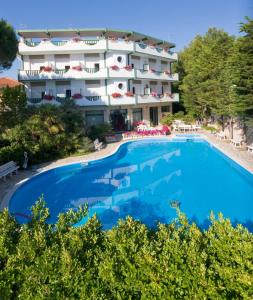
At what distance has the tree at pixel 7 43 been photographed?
1991 cm

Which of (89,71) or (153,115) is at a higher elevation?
(89,71)

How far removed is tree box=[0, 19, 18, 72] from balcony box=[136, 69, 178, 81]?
1688 centimetres

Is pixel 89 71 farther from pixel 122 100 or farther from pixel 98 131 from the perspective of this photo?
pixel 98 131

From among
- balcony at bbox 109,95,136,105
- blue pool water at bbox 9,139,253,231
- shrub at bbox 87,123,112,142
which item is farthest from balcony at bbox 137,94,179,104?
blue pool water at bbox 9,139,253,231

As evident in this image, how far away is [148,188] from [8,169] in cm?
826

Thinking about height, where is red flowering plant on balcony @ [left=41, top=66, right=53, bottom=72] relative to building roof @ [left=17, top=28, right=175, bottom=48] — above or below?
below

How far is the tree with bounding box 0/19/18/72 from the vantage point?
65.3ft

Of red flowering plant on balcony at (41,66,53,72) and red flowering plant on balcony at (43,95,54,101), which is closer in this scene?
red flowering plant on balcony at (43,95,54,101)

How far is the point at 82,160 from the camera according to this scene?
20812 mm

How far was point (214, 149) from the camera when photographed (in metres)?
24.8

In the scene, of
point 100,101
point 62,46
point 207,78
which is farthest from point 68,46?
point 207,78

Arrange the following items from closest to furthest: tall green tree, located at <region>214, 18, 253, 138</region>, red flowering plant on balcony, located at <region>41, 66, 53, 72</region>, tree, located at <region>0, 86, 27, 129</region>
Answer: tall green tree, located at <region>214, 18, 253, 138</region> < tree, located at <region>0, 86, 27, 129</region> < red flowering plant on balcony, located at <region>41, 66, 53, 72</region>

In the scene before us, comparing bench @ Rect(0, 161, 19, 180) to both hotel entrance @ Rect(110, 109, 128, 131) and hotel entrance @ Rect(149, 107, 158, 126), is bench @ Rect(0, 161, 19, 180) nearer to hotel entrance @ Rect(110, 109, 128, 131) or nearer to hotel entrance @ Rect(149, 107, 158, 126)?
hotel entrance @ Rect(110, 109, 128, 131)

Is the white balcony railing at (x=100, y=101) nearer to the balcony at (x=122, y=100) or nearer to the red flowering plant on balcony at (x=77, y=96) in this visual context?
the balcony at (x=122, y=100)
